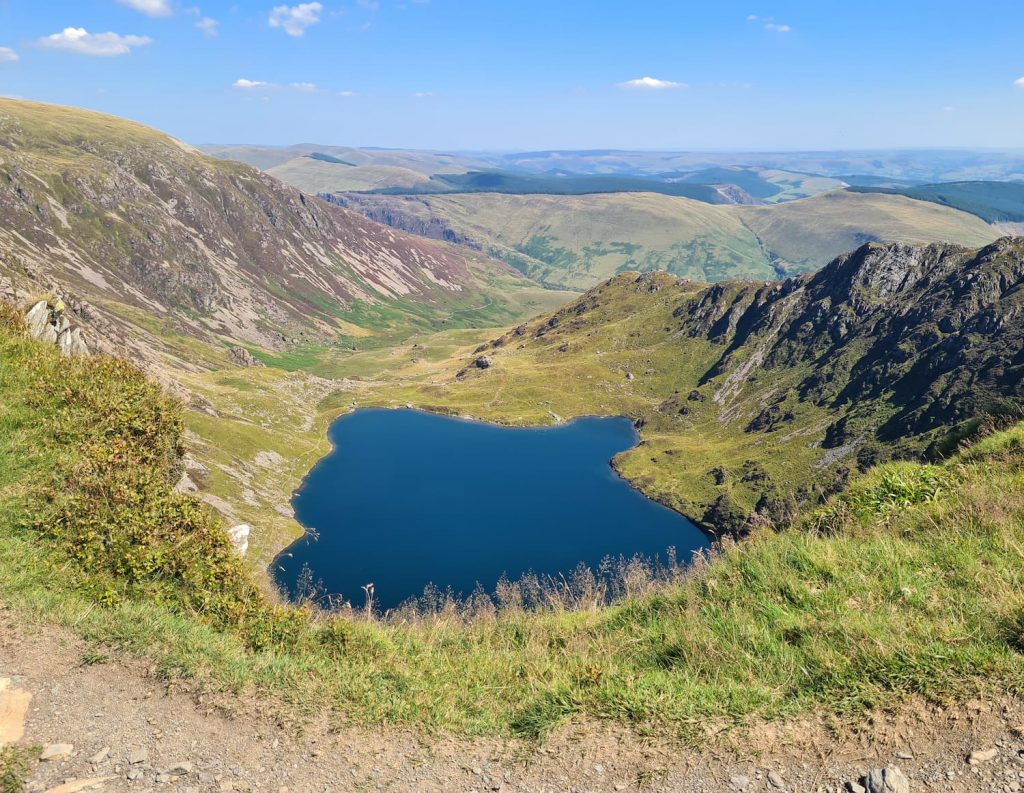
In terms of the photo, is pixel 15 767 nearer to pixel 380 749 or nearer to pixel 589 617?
pixel 380 749

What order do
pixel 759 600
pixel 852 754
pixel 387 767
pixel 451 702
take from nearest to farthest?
pixel 852 754 → pixel 387 767 → pixel 451 702 → pixel 759 600

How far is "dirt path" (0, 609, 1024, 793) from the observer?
8938 mm

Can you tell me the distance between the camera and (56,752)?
10953mm

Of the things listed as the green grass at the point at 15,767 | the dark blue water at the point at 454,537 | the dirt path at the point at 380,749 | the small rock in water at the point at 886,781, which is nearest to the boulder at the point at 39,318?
the dirt path at the point at 380,749

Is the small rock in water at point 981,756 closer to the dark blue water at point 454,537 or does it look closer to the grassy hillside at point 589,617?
the grassy hillside at point 589,617

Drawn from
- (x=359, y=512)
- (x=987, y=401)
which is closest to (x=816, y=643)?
(x=359, y=512)

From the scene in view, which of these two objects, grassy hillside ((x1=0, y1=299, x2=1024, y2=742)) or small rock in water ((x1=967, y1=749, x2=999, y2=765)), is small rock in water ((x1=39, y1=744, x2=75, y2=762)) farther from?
small rock in water ((x1=967, y1=749, x2=999, y2=765))

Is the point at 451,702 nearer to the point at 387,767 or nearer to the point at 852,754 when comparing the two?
the point at 387,767

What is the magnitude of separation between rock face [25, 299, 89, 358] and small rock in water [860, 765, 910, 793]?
125 ft

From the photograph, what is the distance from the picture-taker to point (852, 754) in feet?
30.3

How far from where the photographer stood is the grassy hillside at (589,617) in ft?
34.8

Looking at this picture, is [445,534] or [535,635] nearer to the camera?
[535,635]

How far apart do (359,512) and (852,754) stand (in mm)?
183700

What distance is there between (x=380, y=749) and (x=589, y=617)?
7.41m
